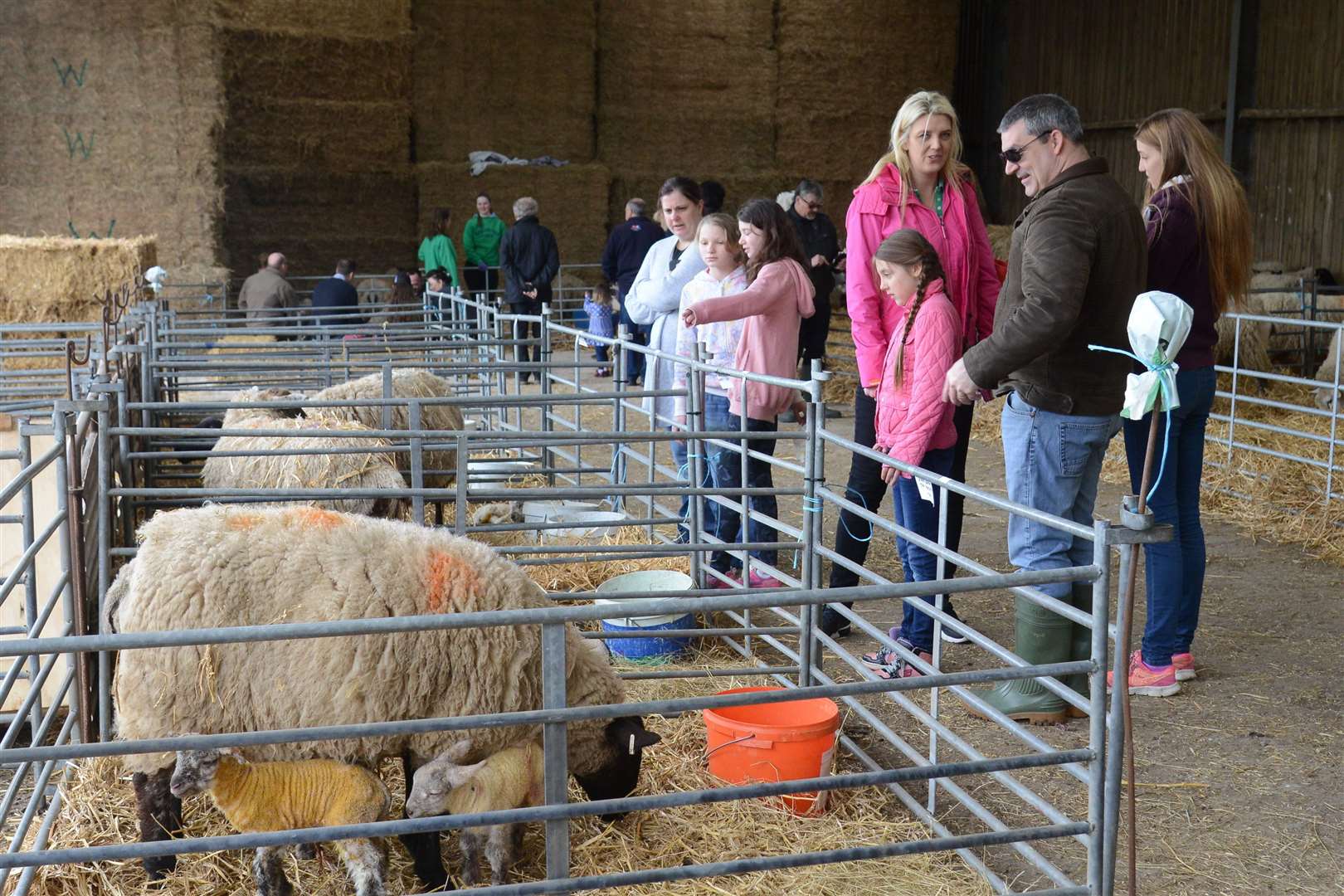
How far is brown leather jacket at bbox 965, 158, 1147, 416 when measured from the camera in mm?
3814

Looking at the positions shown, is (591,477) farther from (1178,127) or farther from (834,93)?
(834,93)

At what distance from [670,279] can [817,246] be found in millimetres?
4269

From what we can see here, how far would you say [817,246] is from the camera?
10.3m

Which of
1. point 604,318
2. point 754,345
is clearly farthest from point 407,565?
point 604,318

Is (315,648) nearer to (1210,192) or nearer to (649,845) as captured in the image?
(649,845)

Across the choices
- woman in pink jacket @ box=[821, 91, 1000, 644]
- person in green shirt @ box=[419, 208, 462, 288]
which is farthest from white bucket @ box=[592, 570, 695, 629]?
person in green shirt @ box=[419, 208, 462, 288]

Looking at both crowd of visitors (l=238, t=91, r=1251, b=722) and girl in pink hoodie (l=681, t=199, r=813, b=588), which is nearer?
crowd of visitors (l=238, t=91, r=1251, b=722)

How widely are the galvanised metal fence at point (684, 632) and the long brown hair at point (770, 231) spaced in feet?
1.77

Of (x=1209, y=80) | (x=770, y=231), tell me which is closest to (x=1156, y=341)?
(x=770, y=231)

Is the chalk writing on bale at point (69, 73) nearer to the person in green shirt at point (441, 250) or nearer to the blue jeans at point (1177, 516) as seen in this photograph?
the person in green shirt at point (441, 250)

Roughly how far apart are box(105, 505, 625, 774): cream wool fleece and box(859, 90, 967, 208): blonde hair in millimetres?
2335

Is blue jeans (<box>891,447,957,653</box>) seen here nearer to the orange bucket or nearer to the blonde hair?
the orange bucket

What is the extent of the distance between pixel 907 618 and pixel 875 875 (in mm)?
1441

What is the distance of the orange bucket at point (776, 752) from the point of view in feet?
12.1
